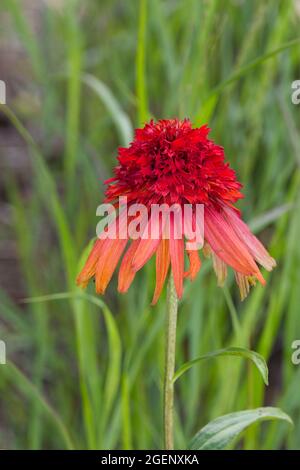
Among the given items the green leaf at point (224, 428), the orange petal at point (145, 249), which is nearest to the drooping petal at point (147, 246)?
the orange petal at point (145, 249)

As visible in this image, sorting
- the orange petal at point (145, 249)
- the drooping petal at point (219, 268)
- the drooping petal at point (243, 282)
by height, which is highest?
the orange petal at point (145, 249)

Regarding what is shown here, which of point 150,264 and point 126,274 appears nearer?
point 126,274

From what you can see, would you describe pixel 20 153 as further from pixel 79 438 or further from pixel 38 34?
pixel 79 438
